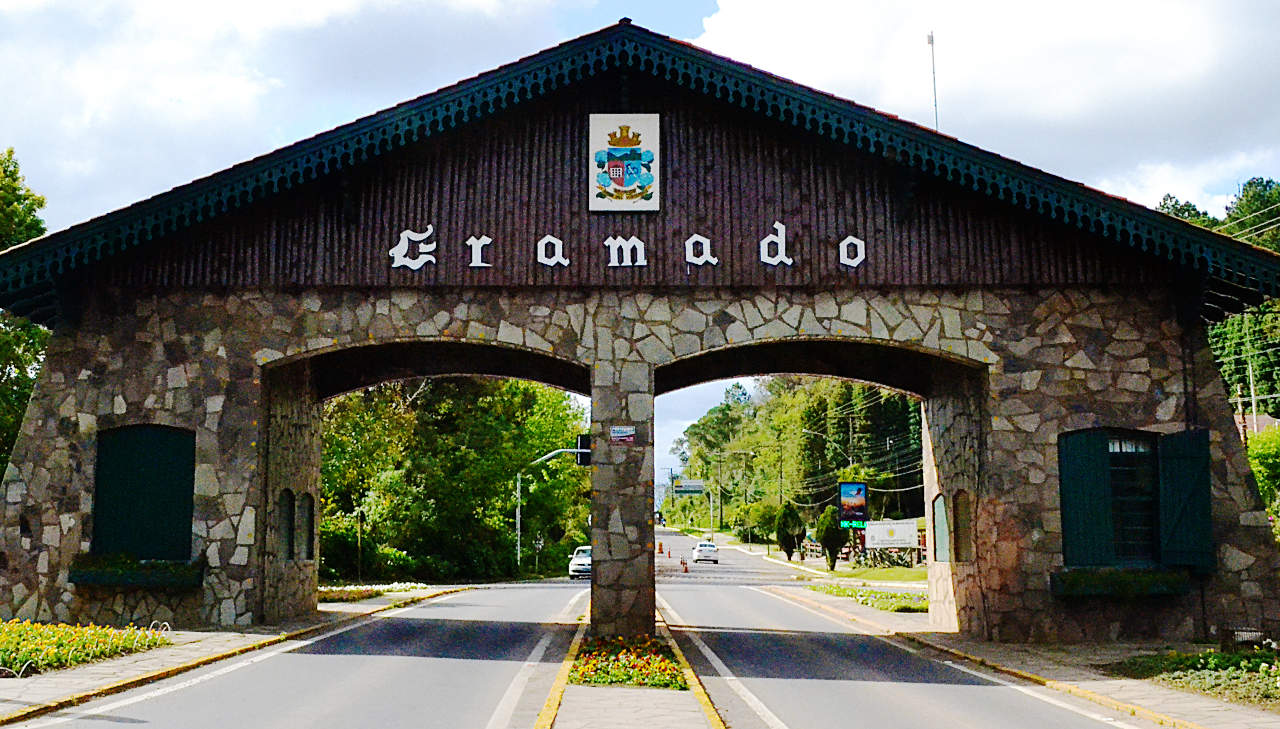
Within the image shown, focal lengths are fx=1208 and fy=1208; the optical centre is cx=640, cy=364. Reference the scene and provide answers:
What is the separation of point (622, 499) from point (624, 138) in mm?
5528

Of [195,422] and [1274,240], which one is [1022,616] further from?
[1274,240]

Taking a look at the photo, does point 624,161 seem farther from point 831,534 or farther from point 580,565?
point 831,534

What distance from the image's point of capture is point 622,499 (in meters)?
18.0

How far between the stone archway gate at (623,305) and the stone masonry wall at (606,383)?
4 cm

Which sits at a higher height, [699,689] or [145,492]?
[145,492]

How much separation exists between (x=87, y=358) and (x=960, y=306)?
536 inches

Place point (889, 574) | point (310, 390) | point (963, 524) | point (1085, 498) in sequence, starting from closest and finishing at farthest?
1. point (1085, 498)
2. point (963, 524)
3. point (310, 390)
4. point (889, 574)

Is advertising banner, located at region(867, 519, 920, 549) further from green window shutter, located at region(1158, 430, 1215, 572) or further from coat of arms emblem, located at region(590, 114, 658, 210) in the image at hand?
coat of arms emblem, located at region(590, 114, 658, 210)

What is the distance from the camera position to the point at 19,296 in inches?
753

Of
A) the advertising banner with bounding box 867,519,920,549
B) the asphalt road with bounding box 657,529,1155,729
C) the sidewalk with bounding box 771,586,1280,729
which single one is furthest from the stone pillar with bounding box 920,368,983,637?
the advertising banner with bounding box 867,519,920,549

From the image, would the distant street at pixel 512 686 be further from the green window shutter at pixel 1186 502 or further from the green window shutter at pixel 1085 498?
the green window shutter at pixel 1186 502

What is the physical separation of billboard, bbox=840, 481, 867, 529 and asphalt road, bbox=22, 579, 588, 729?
43.1m

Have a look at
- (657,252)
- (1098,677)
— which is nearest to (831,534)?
(657,252)

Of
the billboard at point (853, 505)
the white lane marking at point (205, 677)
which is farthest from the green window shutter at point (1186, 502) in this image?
the billboard at point (853, 505)
